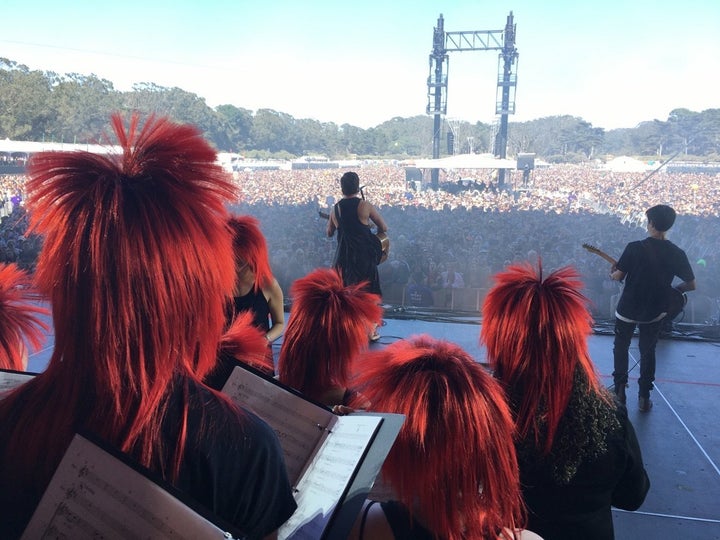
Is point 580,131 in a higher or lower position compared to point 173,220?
higher

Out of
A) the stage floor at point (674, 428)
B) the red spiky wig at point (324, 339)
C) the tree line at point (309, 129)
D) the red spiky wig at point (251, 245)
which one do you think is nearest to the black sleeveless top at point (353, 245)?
the stage floor at point (674, 428)

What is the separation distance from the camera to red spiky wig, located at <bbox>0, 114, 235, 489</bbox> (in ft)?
2.77

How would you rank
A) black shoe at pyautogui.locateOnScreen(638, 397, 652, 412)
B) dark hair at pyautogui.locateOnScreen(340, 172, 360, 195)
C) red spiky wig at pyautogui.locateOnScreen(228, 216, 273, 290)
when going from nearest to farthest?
red spiky wig at pyautogui.locateOnScreen(228, 216, 273, 290), black shoe at pyautogui.locateOnScreen(638, 397, 652, 412), dark hair at pyautogui.locateOnScreen(340, 172, 360, 195)

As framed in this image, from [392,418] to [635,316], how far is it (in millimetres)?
3829

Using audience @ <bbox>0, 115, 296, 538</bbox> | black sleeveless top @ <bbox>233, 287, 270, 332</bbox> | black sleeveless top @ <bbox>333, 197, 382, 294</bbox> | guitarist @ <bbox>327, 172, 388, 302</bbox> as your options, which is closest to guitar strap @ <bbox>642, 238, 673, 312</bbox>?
guitarist @ <bbox>327, 172, 388, 302</bbox>

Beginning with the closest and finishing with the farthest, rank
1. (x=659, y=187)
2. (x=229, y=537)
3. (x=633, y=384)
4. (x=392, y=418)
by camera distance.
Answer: (x=229, y=537) < (x=392, y=418) < (x=633, y=384) < (x=659, y=187)

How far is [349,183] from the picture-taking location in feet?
17.5

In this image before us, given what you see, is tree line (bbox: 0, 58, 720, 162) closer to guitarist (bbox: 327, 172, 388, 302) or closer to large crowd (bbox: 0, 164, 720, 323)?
large crowd (bbox: 0, 164, 720, 323)

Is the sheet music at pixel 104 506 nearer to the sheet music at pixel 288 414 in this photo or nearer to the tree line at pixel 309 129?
the sheet music at pixel 288 414

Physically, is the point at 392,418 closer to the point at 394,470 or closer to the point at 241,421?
the point at 394,470

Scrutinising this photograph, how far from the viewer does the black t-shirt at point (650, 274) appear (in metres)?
4.13

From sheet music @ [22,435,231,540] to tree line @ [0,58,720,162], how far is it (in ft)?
44.3

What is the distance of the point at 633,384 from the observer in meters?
5.07

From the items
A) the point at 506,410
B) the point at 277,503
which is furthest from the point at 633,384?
the point at 277,503
